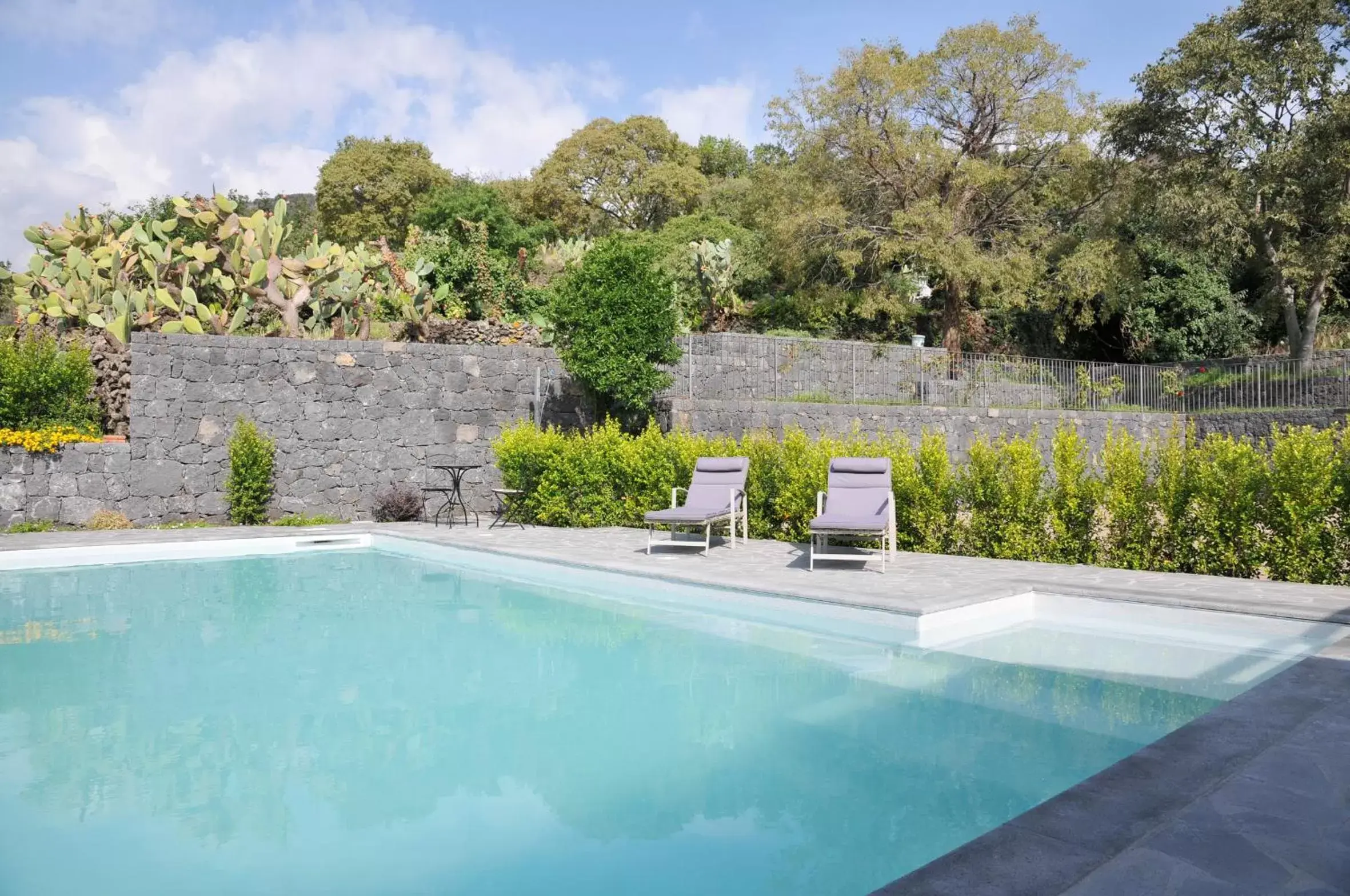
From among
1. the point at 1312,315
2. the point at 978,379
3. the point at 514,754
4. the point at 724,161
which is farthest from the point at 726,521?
the point at 724,161

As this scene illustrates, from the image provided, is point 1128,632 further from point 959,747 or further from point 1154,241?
point 1154,241

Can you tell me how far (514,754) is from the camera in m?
4.37

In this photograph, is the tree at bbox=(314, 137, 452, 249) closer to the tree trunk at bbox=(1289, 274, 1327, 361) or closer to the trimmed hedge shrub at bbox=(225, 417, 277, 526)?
the trimmed hedge shrub at bbox=(225, 417, 277, 526)

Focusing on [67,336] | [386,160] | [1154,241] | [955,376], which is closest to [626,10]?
[955,376]

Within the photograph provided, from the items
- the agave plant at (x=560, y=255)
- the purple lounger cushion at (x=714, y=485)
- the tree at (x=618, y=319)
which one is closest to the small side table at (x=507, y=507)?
the tree at (x=618, y=319)

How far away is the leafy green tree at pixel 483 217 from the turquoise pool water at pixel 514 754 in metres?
21.1

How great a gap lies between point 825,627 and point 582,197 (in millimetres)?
32351

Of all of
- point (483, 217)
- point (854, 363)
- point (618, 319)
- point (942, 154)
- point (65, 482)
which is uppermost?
point (942, 154)

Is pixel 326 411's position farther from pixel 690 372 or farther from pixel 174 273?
pixel 690 372

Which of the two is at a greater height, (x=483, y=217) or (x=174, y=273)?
(x=483, y=217)

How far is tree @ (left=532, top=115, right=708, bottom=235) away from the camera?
35688 millimetres

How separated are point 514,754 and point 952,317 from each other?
73.6 feet

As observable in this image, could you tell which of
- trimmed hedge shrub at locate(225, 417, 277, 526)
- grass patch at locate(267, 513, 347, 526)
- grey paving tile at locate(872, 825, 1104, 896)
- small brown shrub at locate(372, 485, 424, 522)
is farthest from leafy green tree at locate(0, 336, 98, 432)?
grey paving tile at locate(872, 825, 1104, 896)

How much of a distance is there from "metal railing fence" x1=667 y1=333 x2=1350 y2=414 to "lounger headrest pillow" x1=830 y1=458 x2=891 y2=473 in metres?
5.92
